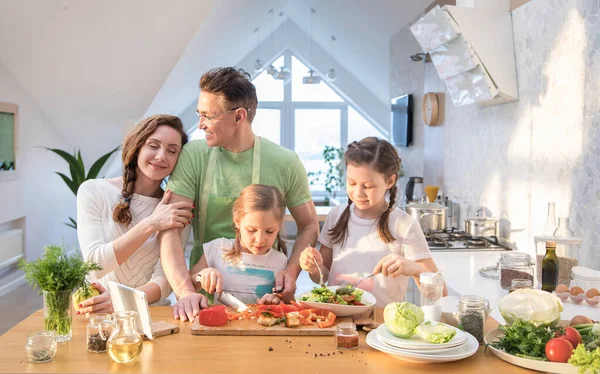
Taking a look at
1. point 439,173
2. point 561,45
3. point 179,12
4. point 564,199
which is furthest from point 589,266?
point 179,12

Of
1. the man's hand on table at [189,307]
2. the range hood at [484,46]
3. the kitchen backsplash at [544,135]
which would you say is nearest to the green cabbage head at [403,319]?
the man's hand on table at [189,307]

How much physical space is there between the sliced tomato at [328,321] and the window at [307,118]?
28.7 feet

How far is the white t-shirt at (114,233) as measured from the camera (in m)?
2.31

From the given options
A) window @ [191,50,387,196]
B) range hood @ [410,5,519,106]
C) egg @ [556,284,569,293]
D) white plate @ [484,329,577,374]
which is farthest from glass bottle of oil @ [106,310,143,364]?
window @ [191,50,387,196]

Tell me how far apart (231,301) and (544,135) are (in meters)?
1.90

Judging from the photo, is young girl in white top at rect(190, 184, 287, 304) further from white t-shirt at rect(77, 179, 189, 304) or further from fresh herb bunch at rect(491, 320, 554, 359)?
fresh herb bunch at rect(491, 320, 554, 359)

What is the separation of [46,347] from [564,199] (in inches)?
91.3

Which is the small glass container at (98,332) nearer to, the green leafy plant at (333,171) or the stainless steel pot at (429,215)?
the stainless steel pot at (429,215)

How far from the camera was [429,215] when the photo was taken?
12.9 ft

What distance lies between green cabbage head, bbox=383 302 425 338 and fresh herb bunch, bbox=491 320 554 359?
0.22 m

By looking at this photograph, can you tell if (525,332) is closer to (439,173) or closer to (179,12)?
(439,173)

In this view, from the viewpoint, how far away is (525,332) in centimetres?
159

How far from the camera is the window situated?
10.5 meters

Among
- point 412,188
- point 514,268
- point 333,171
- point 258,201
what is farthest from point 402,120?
point 258,201
